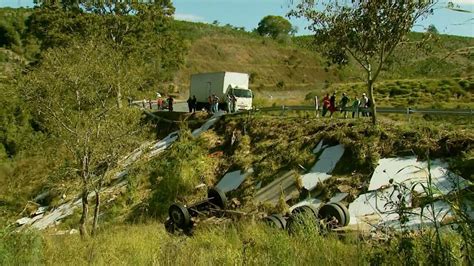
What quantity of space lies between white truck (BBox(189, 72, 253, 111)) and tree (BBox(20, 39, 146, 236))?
15.0m

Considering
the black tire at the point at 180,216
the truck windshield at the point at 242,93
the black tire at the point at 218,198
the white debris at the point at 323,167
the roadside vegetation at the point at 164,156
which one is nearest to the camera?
the roadside vegetation at the point at 164,156

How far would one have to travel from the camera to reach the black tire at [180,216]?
13666 millimetres

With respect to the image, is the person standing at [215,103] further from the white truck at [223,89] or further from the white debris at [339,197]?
the white debris at [339,197]

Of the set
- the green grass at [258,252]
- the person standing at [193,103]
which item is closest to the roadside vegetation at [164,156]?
the green grass at [258,252]

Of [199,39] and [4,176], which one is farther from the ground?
[199,39]

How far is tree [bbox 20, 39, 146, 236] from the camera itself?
735 inches

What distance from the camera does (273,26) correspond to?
464 ft

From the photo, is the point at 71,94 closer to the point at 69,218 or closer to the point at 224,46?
the point at 69,218

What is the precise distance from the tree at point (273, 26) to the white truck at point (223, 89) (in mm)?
100902

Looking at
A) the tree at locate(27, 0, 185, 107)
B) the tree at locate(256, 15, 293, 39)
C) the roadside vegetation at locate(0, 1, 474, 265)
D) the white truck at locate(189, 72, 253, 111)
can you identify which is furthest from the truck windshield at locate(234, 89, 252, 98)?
the tree at locate(256, 15, 293, 39)

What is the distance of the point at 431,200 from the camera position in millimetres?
3797

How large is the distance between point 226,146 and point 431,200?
23190 mm

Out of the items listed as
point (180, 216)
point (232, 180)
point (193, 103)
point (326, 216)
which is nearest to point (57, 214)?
point (232, 180)

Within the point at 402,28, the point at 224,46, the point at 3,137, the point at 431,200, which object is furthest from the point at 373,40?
the point at 224,46
